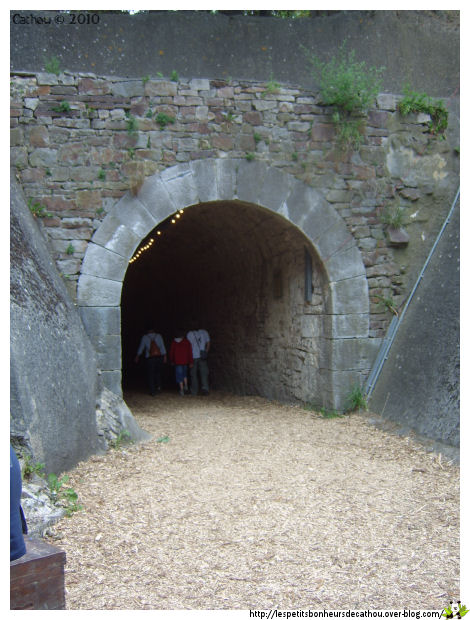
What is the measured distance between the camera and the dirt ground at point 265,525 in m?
2.65

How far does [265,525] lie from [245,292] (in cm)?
575

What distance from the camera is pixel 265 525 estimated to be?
3.43 meters

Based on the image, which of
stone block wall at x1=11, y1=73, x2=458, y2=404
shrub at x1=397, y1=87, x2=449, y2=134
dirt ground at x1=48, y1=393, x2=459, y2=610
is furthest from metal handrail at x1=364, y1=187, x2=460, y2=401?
shrub at x1=397, y1=87, x2=449, y2=134

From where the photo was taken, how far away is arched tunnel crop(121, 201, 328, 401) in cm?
694

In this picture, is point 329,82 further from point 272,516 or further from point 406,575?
point 406,575

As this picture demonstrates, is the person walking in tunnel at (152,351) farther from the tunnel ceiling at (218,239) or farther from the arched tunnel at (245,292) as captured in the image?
the tunnel ceiling at (218,239)

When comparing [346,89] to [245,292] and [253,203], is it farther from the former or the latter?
[245,292]

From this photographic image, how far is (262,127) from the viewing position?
20.4 ft

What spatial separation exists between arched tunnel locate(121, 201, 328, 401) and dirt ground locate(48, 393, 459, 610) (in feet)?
5.95

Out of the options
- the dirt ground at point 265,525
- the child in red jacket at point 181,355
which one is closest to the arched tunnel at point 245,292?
the child in red jacket at point 181,355

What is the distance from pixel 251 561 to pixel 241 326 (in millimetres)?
6193

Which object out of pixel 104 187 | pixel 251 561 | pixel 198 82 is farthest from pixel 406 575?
pixel 198 82

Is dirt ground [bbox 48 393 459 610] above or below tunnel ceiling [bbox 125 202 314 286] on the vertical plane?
below

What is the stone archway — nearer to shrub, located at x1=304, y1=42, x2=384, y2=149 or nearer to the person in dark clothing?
shrub, located at x1=304, y1=42, x2=384, y2=149
